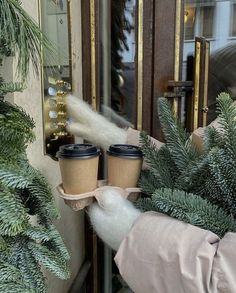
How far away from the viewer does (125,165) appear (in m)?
0.69

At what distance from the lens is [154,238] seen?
533mm

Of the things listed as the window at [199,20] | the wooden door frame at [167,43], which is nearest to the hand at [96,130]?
the wooden door frame at [167,43]

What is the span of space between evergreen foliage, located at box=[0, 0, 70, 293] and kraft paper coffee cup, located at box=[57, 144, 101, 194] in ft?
0.29

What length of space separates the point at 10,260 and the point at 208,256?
0.91ft

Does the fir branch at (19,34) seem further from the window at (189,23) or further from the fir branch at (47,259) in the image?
the window at (189,23)

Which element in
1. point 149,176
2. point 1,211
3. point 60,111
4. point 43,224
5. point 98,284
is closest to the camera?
point 1,211

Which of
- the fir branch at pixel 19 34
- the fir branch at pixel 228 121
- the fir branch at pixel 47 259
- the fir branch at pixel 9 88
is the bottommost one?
the fir branch at pixel 47 259

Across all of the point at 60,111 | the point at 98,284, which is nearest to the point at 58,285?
the point at 98,284

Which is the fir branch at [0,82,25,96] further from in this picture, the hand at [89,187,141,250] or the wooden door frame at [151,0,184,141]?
the wooden door frame at [151,0,184,141]

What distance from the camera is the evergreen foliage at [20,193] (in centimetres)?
48

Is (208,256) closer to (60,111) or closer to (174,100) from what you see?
(60,111)

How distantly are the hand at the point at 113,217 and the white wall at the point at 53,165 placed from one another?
0.23 metres

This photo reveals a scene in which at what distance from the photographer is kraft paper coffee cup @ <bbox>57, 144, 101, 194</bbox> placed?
66cm

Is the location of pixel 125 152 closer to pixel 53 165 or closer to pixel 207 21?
pixel 53 165
